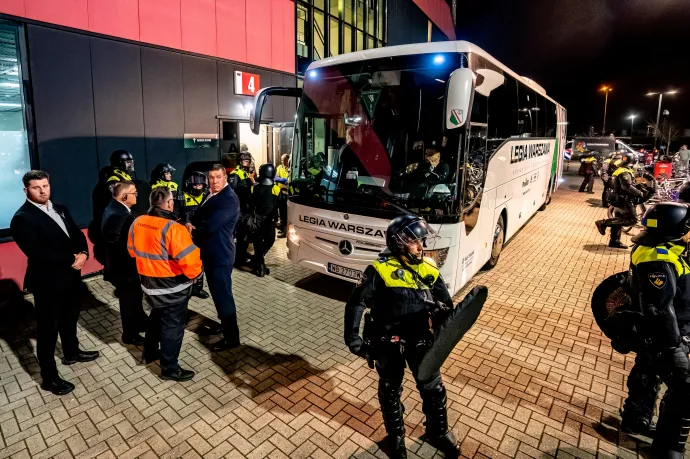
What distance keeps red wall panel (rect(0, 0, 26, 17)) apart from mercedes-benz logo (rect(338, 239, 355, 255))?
19.3 feet

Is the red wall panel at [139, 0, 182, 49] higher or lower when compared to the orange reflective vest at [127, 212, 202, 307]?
higher

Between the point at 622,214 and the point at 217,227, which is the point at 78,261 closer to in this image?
the point at 217,227

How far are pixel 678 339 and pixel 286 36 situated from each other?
471 inches

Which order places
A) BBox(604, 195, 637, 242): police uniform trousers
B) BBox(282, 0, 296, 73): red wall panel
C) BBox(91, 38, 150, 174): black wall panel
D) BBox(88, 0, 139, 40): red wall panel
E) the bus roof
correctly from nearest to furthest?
the bus roof, BBox(88, 0, 139, 40): red wall panel, BBox(91, 38, 150, 174): black wall panel, BBox(604, 195, 637, 242): police uniform trousers, BBox(282, 0, 296, 73): red wall panel

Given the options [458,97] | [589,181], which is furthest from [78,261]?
[589,181]

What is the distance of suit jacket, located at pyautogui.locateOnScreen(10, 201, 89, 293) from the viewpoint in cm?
362

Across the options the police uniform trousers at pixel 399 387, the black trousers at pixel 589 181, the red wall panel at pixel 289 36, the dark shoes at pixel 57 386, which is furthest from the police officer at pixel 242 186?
the black trousers at pixel 589 181

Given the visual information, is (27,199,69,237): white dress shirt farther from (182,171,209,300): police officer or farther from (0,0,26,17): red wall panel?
(0,0,26,17): red wall panel

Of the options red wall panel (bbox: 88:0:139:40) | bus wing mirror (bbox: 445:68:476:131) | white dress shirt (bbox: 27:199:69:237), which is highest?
red wall panel (bbox: 88:0:139:40)

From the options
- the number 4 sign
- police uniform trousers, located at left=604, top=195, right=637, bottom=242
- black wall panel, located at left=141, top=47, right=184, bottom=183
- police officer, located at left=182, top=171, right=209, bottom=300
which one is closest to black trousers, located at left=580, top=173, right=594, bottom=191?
police uniform trousers, located at left=604, top=195, right=637, bottom=242

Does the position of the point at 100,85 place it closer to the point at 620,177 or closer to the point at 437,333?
the point at 437,333

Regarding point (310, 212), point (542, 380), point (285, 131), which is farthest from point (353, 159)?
point (285, 131)

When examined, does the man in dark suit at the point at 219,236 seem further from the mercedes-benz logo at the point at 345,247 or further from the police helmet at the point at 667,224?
the police helmet at the point at 667,224

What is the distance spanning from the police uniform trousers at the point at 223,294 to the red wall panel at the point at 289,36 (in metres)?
9.16
